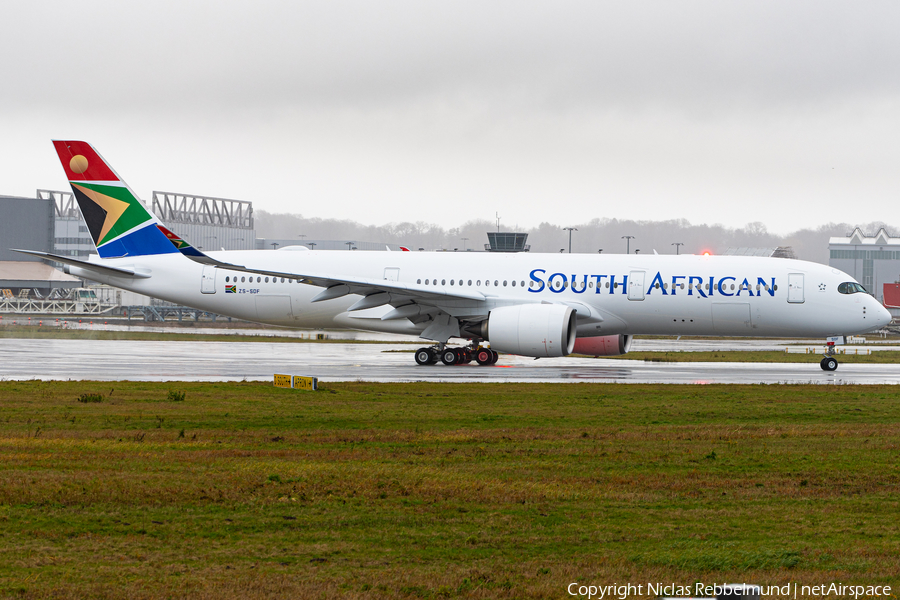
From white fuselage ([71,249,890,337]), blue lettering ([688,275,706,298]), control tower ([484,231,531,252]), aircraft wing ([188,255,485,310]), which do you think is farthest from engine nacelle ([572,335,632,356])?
control tower ([484,231,531,252])

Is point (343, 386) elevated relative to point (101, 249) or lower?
lower

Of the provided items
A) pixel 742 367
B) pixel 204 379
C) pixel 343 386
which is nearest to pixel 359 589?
pixel 343 386

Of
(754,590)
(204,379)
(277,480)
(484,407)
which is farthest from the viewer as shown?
(204,379)

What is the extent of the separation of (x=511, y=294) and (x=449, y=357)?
2.98 meters

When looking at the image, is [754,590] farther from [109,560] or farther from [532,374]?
[532,374]

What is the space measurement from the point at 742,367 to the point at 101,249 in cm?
2366

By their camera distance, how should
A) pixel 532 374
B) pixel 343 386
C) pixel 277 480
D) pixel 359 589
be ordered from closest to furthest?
pixel 359 589
pixel 277 480
pixel 343 386
pixel 532 374

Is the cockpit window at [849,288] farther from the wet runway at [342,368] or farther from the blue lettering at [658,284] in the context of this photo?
the blue lettering at [658,284]

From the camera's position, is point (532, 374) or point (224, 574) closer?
point (224, 574)

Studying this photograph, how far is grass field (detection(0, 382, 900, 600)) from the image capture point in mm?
6680

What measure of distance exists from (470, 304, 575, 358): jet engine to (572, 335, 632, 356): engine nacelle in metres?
3.51

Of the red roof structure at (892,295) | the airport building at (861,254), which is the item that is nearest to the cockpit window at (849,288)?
the red roof structure at (892,295)

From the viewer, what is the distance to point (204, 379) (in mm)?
23094

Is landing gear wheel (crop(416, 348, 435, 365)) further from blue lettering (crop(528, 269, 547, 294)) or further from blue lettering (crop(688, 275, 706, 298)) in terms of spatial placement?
blue lettering (crop(688, 275, 706, 298))
